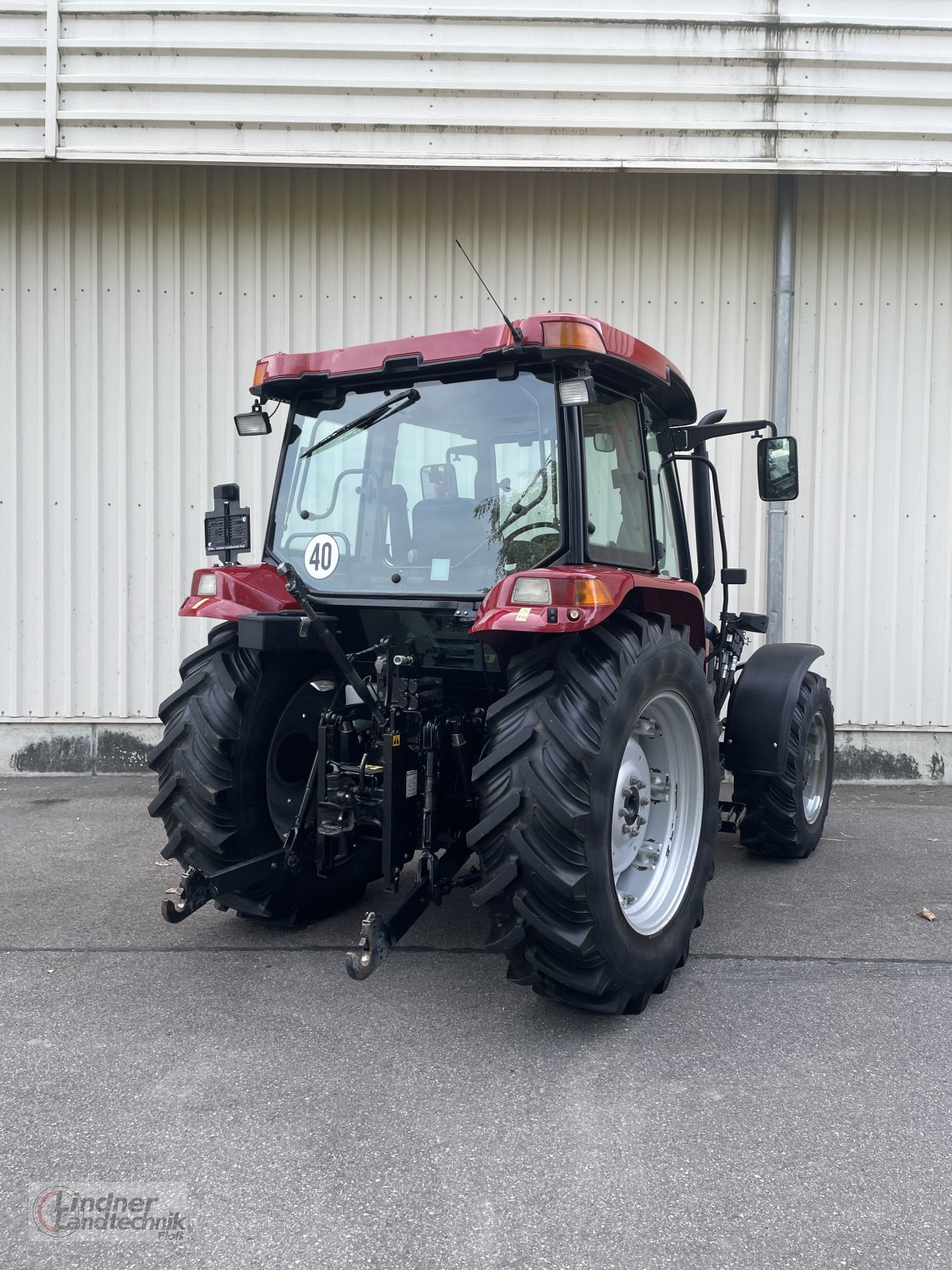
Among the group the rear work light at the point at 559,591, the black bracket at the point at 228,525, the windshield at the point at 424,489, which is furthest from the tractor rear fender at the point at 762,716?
the black bracket at the point at 228,525

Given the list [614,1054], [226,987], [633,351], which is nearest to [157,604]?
[226,987]

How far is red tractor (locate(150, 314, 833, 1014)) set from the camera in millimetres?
2799

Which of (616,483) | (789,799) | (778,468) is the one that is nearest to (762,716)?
(789,799)

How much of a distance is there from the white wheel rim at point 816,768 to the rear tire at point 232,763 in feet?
9.01

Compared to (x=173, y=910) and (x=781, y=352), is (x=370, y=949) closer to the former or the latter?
(x=173, y=910)

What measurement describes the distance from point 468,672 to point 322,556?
709 mm

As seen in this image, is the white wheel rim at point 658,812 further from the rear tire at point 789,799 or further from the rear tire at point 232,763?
the rear tire at point 789,799

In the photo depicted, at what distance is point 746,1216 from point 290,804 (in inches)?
84.9

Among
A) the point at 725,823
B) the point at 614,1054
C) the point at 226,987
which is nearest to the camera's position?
the point at 614,1054

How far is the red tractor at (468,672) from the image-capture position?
2.80 metres

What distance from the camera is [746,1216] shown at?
6.88 ft

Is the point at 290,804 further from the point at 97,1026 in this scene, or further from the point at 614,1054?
the point at 614,1054

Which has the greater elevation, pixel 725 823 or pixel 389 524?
pixel 389 524

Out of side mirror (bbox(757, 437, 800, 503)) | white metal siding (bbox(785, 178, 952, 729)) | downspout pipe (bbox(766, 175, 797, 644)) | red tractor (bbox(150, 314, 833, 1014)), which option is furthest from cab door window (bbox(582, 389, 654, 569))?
white metal siding (bbox(785, 178, 952, 729))
